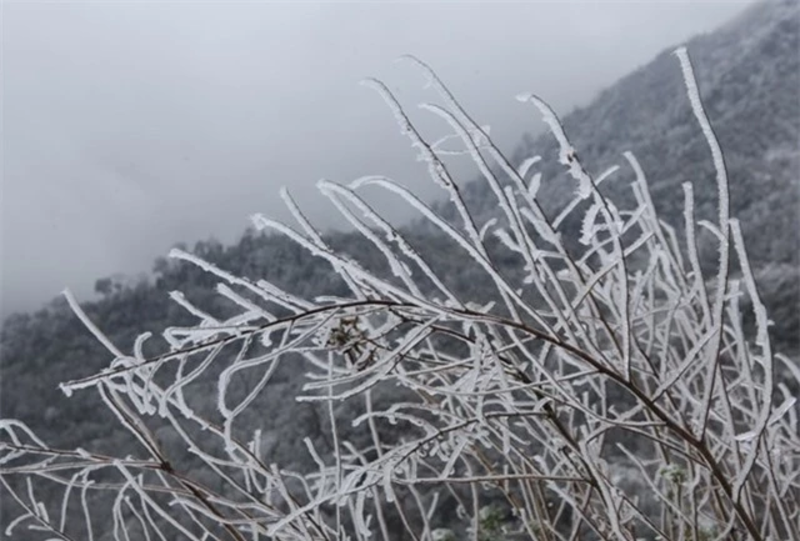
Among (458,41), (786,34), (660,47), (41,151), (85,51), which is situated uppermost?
(85,51)

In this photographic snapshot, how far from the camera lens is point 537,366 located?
0.53 metres

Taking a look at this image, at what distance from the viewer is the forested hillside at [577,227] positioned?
438cm

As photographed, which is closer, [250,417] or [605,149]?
[250,417]

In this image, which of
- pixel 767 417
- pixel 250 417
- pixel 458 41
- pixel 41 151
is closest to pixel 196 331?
pixel 767 417

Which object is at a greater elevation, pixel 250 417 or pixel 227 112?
pixel 227 112

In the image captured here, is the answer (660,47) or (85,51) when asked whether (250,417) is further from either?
(660,47)

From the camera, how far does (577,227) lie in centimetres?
286

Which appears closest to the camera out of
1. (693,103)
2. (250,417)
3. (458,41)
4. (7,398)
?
(693,103)

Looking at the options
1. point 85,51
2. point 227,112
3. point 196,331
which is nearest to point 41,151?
point 85,51

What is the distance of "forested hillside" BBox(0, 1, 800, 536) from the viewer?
4.38 metres

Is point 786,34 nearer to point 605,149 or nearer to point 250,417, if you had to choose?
point 605,149

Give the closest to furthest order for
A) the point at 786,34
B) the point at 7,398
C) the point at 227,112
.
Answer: the point at 7,398
the point at 227,112
the point at 786,34

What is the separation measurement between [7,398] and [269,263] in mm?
2101

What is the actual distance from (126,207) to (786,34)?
797cm
